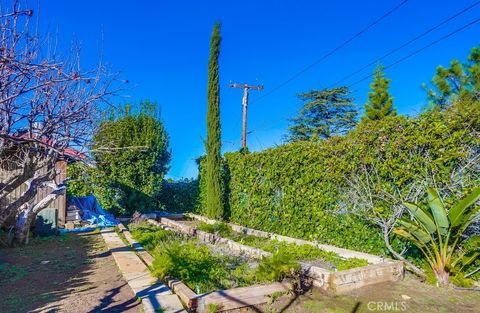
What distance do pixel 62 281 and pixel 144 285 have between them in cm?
143

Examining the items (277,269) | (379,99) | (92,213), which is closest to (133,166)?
(92,213)

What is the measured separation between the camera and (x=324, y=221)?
7.04 meters

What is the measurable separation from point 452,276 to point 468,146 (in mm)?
1906

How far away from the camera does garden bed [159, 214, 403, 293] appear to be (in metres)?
4.40

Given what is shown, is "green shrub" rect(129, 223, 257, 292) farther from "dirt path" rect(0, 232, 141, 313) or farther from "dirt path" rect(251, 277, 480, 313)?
"dirt path" rect(251, 277, 480, 313)

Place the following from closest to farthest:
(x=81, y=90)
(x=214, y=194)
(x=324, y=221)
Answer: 1. (x=81, y=90)
2. (x=324, y=221)
3. (x=214, y=194)

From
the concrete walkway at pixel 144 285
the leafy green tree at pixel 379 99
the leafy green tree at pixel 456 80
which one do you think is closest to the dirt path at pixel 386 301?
the concrete walkway at pixel 144 285

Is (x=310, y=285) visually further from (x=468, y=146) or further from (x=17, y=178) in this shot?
(x=17, y=178)

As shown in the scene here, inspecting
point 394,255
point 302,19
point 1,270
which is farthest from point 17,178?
point 302,19

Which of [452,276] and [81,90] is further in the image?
[81,90]

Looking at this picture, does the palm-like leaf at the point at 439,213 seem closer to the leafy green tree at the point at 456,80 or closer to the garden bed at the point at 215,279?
the garden bed at the point at 215,279

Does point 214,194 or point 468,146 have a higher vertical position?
point 468,146

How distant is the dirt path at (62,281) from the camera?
3.74m

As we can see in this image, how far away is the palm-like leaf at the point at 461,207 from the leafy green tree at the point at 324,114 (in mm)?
23251
